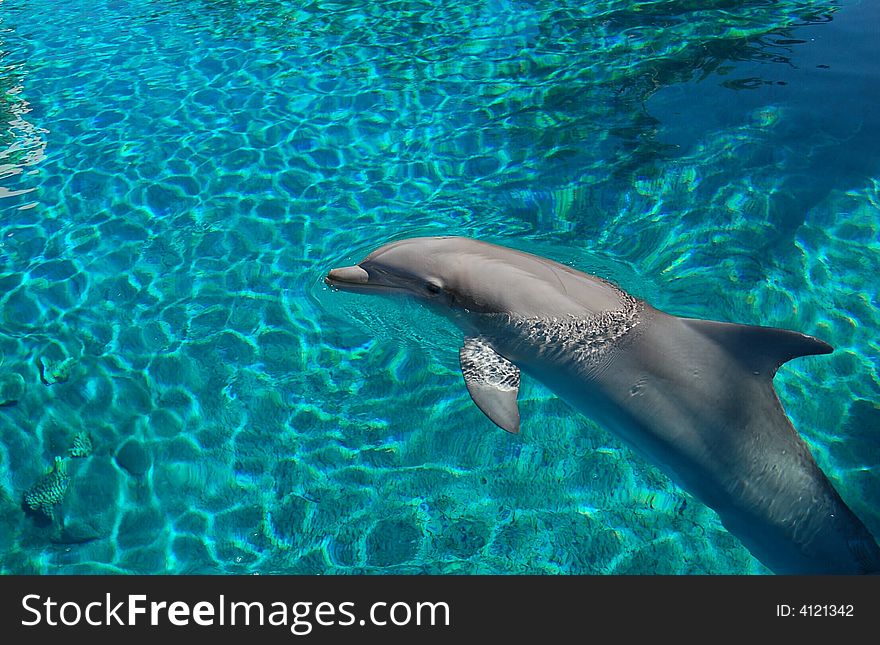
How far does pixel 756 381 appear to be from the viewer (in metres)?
4.00

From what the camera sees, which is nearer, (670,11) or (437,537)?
(437,537)

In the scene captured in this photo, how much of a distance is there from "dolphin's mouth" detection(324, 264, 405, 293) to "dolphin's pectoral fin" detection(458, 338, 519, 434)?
813mm

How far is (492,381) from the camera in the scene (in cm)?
458

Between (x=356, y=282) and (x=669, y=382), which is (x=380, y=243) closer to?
(x=356, y=282)

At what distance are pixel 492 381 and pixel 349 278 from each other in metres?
1.48

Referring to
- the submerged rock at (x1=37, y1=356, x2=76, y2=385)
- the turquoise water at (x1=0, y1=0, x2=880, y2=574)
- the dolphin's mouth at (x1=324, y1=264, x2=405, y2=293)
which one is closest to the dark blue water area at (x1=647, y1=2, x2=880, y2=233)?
the turquoise water at (x1=0, y1=0, x2=880, y2=574)

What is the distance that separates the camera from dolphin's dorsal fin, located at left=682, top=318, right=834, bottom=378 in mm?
3908

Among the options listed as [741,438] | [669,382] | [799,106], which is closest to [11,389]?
[669,382]

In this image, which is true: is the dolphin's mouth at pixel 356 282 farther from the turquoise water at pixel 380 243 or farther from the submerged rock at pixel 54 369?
the submerged rock at pixel 54 369

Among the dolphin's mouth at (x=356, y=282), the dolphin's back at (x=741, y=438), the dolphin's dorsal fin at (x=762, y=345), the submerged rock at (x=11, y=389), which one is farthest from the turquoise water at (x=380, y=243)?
the dolphin's dorsal fin at (x=762, y=345)
